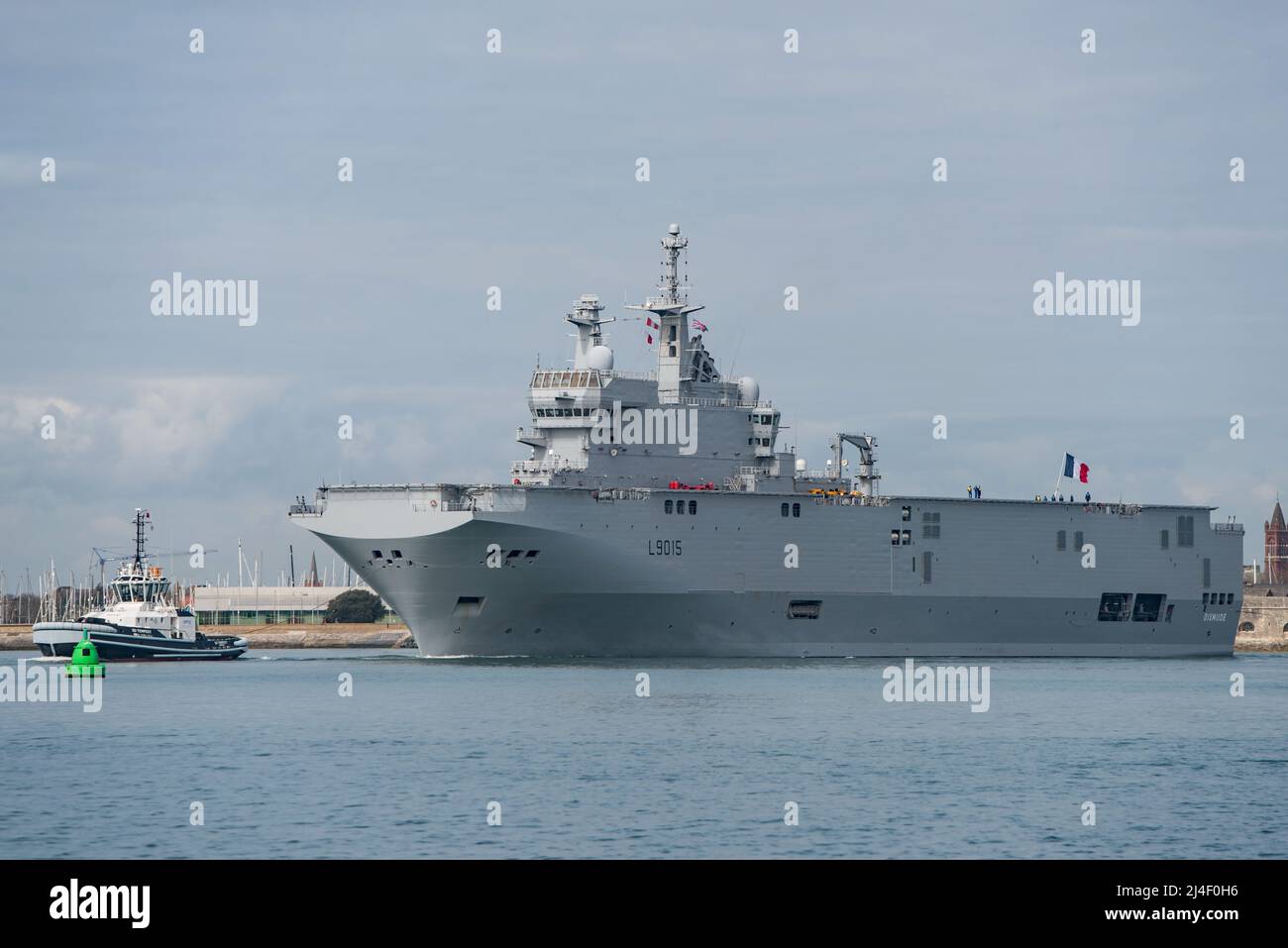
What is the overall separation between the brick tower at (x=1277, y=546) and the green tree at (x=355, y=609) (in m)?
91.7

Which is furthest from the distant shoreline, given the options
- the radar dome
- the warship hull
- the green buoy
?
the radar dome

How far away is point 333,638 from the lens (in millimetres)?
116812

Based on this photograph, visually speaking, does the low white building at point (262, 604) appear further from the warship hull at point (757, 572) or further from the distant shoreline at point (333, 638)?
the warship hull at point (757, 572)

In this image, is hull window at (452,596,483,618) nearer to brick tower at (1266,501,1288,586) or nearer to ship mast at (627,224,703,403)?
ship mast at (627,224,703,403)

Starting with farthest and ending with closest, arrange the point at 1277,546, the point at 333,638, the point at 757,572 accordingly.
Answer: the point at 1277,546 → the point at 333,638 → the point at 757,572

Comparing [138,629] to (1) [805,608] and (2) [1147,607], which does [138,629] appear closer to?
(1) [805,608]

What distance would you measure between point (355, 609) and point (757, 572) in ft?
230

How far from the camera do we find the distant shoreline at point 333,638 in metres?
114

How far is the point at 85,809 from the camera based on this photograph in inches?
1190

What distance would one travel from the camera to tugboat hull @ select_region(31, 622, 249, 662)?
7488 cm

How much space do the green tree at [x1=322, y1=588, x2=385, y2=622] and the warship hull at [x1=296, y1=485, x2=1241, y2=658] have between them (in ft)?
219

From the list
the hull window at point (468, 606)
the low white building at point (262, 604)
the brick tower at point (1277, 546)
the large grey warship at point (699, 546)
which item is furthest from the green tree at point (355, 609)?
the brick tower at point (1277, 546)

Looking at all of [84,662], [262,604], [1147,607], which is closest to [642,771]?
[84,662]
